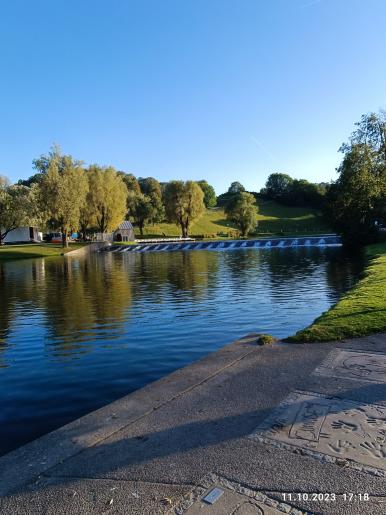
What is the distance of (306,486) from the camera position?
13.2 feet

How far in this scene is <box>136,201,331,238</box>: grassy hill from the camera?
340 ft

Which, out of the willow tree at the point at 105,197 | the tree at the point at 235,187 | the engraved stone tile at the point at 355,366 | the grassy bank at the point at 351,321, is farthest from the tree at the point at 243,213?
the tree at the point at 235,187

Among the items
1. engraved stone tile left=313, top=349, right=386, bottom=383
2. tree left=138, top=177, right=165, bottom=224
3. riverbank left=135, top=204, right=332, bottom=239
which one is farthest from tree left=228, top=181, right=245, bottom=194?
engraved stone tile left=313, top=349, right=386, bottom=383

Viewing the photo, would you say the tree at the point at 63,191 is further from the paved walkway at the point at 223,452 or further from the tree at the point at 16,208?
the paved walkway at the point at 223,452

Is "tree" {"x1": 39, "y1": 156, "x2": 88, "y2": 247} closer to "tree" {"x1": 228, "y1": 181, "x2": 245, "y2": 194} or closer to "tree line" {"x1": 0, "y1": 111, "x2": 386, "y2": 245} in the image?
"tree line" {"x1": 0, "y1": 111, "x2": 386, "y2": 245}

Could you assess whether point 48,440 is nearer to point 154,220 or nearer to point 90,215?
point 90,215

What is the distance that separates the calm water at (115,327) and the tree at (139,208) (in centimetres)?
6997

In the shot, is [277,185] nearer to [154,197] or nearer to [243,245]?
[154,197]

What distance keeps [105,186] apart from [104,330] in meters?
60.0

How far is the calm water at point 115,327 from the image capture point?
26.7ft

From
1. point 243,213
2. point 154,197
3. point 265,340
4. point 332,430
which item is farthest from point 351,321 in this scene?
point 154,197

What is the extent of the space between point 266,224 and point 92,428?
113m

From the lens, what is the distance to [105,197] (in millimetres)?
70562

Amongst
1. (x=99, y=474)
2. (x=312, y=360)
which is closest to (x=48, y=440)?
(x=99, y=474)
